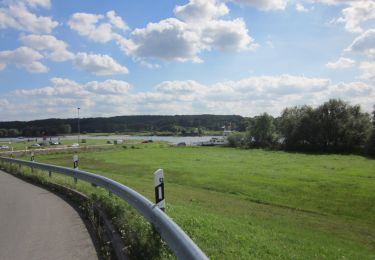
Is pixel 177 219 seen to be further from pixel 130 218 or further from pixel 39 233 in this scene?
pixel 39 233

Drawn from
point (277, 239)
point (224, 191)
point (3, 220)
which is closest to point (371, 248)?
point (277, 239)

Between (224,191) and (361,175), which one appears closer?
(224,191)

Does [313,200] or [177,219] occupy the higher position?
[177,219]

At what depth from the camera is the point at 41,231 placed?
897 centimetres

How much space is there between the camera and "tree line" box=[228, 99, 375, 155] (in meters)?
74.1

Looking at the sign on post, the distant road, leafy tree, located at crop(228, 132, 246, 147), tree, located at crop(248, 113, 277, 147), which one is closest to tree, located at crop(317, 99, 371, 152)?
tree, located at crop(248, 113, 277, 147)

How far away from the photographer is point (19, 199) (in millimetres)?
14188

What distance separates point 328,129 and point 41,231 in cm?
7474

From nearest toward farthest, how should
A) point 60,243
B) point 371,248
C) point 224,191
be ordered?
point 60,243
point 371,248
point 224,191

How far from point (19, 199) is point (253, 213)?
7.96 m

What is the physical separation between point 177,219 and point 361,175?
72.0 feet

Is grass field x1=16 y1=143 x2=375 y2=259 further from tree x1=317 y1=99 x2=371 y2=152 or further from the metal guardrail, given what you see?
tree x1=317 y1=99 x2=371 y2=152

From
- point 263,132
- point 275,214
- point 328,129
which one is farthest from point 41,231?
point 263,132

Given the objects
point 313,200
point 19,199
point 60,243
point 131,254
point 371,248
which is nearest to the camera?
point 131,254
